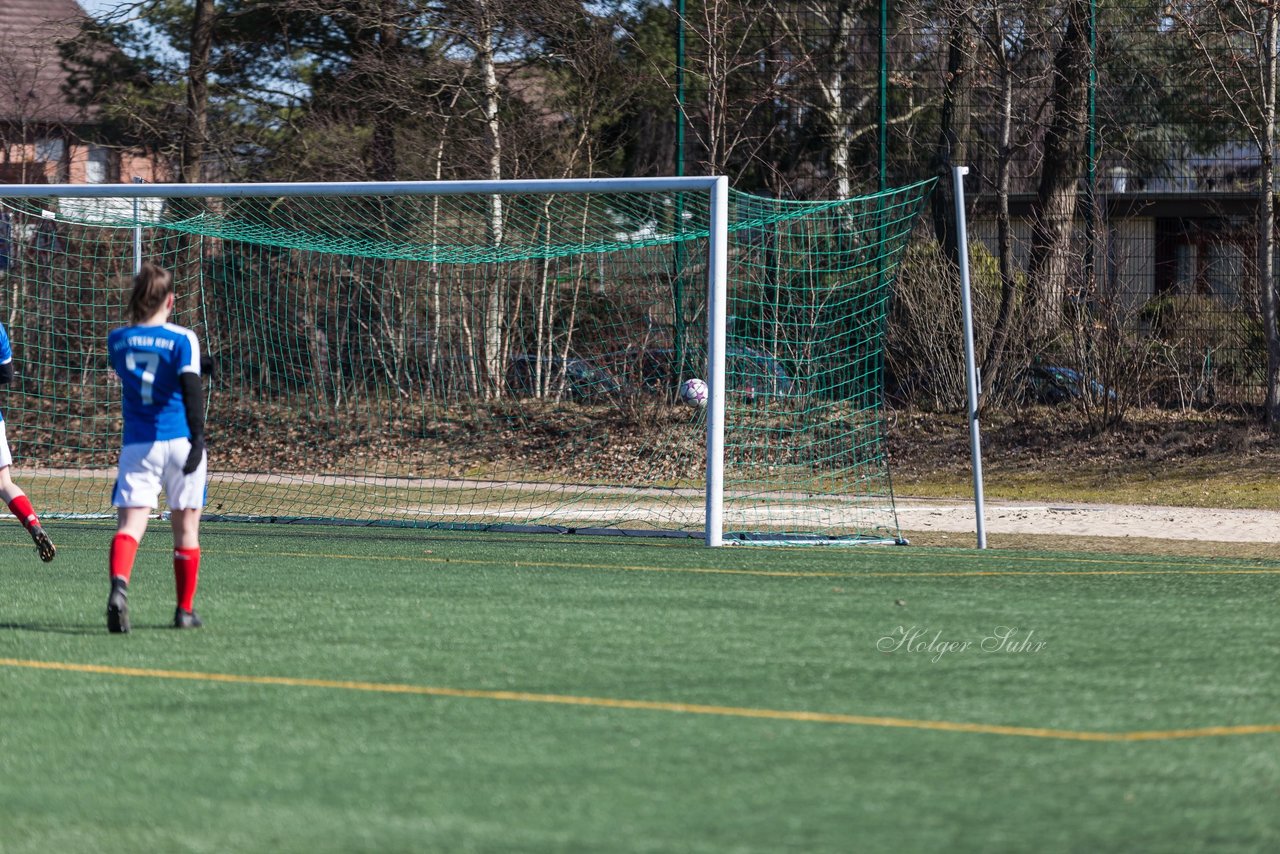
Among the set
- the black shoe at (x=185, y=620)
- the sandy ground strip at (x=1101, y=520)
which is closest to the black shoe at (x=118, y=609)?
the black shoe at (x=185, y=620)

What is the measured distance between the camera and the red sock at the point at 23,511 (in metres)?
9.74

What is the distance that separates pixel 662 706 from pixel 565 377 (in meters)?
11.5

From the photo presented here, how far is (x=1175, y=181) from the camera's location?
19.7m

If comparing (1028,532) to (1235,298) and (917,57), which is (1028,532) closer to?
(1235,298)

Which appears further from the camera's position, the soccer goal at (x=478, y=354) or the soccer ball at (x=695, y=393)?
the soccer ball at (x=695, y=393)

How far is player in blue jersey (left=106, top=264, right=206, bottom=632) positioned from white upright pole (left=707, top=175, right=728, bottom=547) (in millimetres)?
4791

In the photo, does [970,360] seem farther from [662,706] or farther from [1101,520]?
[662,706]

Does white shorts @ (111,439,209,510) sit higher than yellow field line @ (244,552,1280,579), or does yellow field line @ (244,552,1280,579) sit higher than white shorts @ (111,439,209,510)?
white shorts @ (111,439,209,510)

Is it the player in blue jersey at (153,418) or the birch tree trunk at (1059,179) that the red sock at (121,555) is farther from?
the birch tree trunk at (1059,179)

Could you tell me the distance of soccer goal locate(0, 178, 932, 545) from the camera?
590 inches

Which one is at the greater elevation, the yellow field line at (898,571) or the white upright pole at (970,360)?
the white upright pole at (970,360)

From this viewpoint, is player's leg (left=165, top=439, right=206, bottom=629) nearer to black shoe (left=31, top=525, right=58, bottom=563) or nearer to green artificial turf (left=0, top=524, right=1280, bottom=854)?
green artificial turf (left=0, top=524, right=1280, bottom=854)

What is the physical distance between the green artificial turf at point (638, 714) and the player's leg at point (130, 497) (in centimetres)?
30

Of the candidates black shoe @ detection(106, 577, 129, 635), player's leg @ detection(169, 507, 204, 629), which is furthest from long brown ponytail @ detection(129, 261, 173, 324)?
black shoe @ detection(106, 577, 129, 635)
